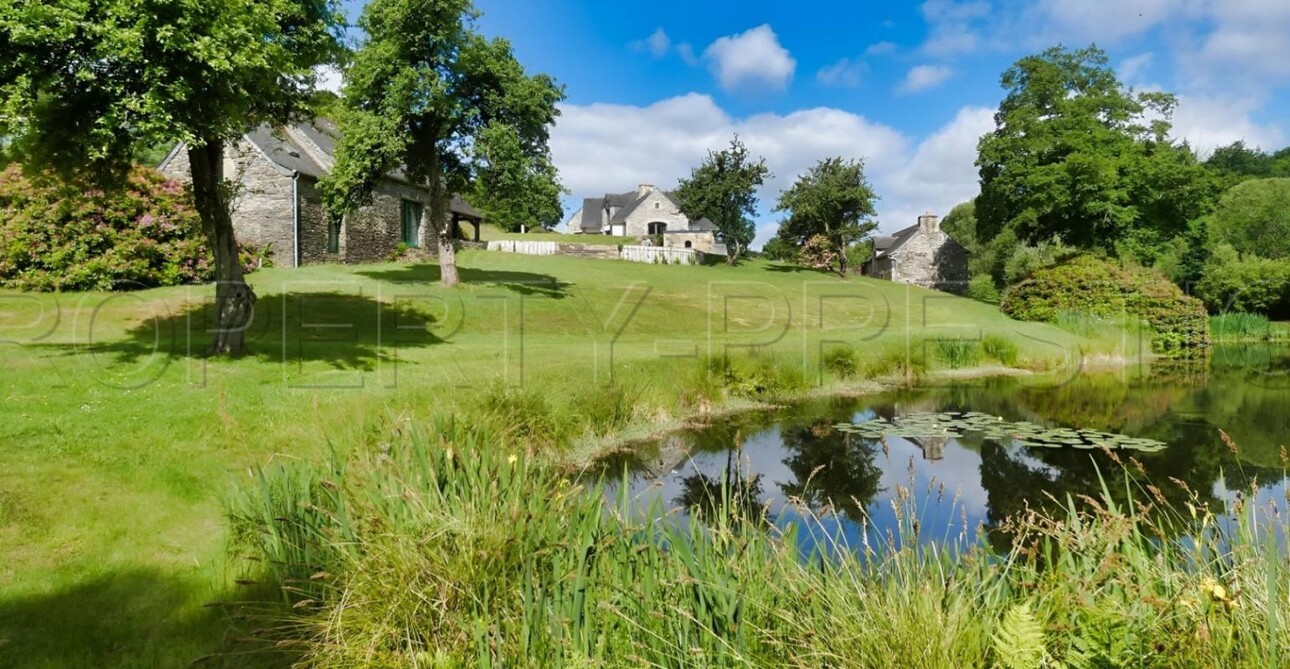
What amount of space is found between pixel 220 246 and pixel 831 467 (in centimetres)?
1029

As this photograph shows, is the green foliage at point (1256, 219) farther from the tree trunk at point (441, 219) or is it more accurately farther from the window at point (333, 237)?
the window at point (333, 237)

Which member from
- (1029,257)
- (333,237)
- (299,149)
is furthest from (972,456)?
(1029,257)

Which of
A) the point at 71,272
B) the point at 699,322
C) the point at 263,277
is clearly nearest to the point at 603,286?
the point at 699,322

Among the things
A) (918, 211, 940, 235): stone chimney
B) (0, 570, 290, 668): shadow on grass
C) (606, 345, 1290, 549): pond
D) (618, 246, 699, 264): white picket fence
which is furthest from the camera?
(918, 211, 940, 235): stone chimney

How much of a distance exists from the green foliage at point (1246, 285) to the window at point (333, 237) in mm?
45704

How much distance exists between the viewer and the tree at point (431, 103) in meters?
22.3

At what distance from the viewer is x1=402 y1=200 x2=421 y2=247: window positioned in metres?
36.8

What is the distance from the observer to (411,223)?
37438 mm

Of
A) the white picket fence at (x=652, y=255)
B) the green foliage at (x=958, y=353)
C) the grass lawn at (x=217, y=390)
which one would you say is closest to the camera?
the grass lawn at (x=217, y=390)

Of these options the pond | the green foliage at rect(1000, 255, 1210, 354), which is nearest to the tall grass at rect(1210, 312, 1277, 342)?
the green foliage at rect(1000, 255, 1210, 354)

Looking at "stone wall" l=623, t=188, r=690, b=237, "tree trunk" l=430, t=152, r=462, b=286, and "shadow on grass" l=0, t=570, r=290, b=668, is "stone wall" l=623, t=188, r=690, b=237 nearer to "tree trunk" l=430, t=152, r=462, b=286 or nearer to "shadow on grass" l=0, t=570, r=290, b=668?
"tree trunk" l=430, t=152, r=462, b=286

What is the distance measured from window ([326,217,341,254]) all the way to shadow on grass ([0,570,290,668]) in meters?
28.1

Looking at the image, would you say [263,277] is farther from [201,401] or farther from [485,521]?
[485,521]

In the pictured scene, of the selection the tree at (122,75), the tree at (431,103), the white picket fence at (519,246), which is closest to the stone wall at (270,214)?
the tree at (431,103)
